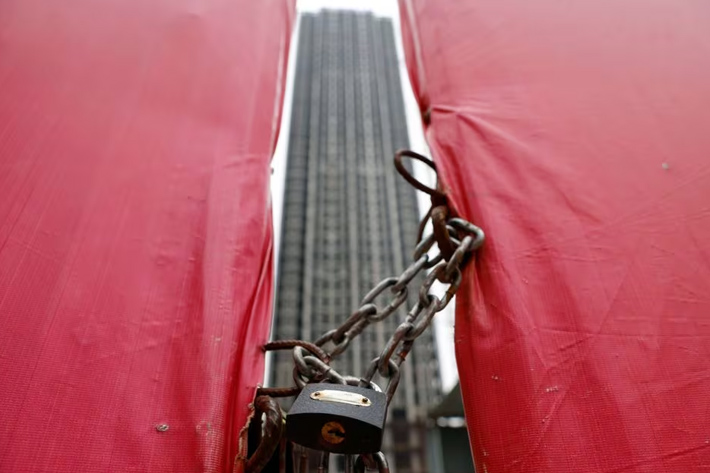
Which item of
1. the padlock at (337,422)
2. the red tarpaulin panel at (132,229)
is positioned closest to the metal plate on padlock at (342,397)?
the padlock at (337,422)

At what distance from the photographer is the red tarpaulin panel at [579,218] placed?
0.85 m

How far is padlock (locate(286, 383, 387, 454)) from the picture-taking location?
0.77 metres

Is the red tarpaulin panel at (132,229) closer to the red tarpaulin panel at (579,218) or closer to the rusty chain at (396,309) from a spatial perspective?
the rusty chain at (396,309)

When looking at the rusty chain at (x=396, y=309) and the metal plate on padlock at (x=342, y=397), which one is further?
the rusty chain at (x=396, y=309)

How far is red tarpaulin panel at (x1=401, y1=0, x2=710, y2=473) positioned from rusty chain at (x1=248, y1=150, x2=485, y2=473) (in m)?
0.05

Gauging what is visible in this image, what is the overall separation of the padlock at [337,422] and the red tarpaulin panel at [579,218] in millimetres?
246

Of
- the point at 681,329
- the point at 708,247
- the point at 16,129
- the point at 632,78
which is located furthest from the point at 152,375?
the point at 632,78

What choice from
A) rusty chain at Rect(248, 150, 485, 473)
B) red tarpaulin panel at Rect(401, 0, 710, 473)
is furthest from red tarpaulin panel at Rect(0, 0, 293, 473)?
red tarpaulin panel at Rect(401, 0, 710, 473)

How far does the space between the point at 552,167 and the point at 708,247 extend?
0.39m

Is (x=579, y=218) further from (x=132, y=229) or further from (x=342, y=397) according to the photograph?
(x=132, y=229)

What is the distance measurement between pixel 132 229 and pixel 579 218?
107cm

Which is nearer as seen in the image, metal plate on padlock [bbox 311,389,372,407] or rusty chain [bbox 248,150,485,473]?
metal plate on padlock [bbox 311,389,372,407]

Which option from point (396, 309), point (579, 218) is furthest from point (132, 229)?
point (579, 218)

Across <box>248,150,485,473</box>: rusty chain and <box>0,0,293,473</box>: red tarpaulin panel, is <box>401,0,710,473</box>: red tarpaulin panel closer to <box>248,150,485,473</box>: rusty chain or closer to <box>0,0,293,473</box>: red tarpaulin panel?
<box>248,150,485,473</box>: rusty chain
